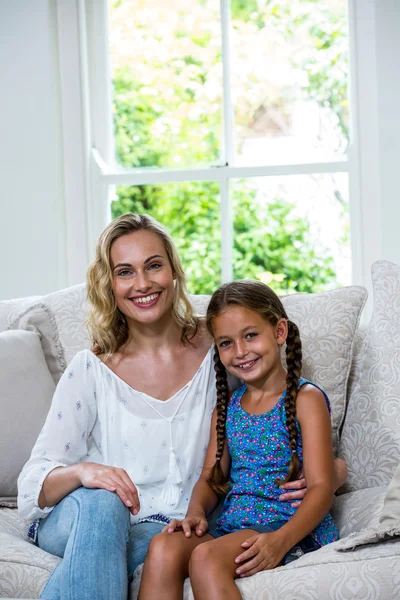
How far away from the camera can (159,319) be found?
1.98m

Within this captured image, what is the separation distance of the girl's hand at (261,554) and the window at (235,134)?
5.37 feet

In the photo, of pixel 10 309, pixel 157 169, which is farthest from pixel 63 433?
pixel 157 169

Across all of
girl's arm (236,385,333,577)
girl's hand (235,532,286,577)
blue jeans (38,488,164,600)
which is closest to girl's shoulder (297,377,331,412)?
girl's arm (236,385,333,577)

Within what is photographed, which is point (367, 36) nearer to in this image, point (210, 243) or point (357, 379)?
point (210, 243)

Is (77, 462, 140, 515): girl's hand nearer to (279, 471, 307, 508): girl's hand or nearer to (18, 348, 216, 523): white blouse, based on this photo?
(18, 348, 216, 523): white blouse

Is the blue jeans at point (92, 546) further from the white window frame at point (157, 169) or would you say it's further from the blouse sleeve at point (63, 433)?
the white window frame at point (157, 169)

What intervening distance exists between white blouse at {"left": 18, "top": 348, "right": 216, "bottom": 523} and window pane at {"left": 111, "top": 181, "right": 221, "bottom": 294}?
1.26 meters

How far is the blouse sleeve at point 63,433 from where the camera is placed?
1772 mm

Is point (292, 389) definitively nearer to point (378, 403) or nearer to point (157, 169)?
point (378, 403)

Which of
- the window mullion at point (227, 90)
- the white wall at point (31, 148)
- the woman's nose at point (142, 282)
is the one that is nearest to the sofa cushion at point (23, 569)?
the woman's nose at point (142, 282)

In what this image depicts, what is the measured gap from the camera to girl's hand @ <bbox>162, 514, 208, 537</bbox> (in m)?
1.64

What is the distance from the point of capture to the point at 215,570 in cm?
150

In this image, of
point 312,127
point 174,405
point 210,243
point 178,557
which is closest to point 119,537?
point 178,557

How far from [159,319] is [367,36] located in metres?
1.54
